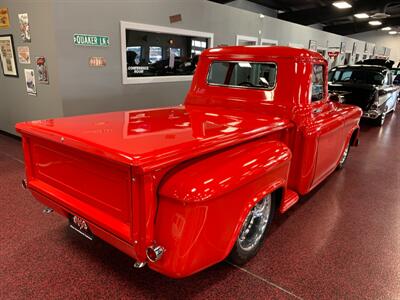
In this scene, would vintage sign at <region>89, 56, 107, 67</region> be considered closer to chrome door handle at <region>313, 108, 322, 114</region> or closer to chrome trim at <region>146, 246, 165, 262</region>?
chrome door handle at <region>313, 108, 322, 114</region>

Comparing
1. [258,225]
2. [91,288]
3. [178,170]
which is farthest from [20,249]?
[258,225]

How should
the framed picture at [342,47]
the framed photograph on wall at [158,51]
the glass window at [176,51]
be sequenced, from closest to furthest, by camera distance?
the framed photograph on wall at [158,51]
the glass window at [176,51]
the framed picture at [342,47]

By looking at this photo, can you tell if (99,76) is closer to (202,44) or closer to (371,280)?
(202,44)

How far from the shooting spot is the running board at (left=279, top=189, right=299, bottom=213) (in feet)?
8.39

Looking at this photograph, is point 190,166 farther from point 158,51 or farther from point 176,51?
point 176,51

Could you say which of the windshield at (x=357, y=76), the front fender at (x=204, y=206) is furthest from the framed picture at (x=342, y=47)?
the front fender at (x=204, y=206)

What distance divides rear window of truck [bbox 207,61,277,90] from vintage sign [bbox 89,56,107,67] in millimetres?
2423

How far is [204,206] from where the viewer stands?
5.18 feet

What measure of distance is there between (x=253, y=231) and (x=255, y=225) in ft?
0.18

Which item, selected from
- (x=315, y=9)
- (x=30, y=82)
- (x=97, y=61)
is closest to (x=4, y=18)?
(x=30, y=82)

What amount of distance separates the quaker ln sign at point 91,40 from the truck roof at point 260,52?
2309 mm

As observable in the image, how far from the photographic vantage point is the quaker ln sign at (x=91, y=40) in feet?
15.0

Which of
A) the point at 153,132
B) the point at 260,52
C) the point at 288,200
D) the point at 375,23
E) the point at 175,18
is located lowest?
the point at 288,200

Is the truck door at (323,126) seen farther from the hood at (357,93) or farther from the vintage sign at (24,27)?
the vintage sign at (24,27)
